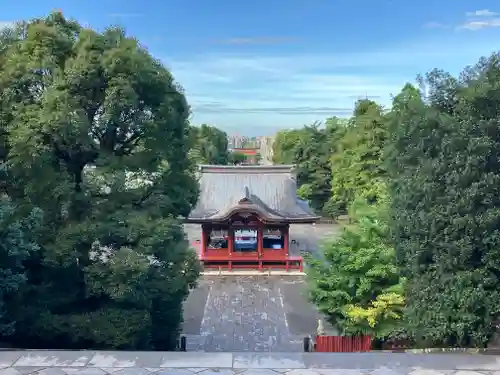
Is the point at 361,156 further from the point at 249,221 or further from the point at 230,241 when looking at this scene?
the point at 230,241

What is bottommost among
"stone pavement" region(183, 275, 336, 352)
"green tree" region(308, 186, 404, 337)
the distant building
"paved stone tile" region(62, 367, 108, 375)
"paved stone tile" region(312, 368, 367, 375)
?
"stone pavement" region(183, 275, 336, 352)

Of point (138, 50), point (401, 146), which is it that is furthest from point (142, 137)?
point (401, 146)

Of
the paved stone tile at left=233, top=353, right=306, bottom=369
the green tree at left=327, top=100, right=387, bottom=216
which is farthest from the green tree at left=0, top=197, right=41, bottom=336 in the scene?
the green tree at left=327, top=100, right=387, bottom=216

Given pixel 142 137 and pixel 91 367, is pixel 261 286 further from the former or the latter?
pixel 91 367

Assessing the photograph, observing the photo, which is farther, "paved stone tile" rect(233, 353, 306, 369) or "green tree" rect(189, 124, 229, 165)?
"green tree" rect(189, 124, 229, 165)

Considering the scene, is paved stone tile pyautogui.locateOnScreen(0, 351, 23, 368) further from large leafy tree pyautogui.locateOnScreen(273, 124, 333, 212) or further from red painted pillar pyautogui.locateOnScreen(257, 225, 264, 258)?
large leafy tree pyautogui.locateOnScreen(273, 124, 333, 212)

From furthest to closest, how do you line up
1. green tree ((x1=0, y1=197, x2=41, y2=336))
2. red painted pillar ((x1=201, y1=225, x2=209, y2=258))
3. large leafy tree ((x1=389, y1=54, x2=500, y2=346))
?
red painted pillar ((x1=201, y1=225, x2=209, y2=258)) → green tree ((x1=0, y1=197, x2=41, y2=336)) → large leafy tree ((x1=389, y1=54, x2=500, y2=346))
